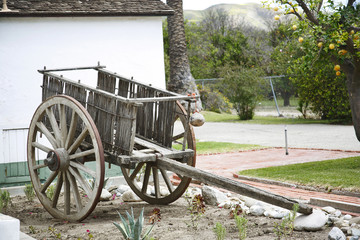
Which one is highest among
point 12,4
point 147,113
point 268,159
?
point 12,4

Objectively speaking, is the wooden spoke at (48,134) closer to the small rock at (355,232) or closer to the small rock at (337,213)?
the small rock at (337,213)

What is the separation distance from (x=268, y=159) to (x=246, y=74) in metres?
12.5

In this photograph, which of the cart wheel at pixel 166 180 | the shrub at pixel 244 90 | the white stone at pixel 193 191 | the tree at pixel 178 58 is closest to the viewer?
the cart wheel at pixel 166 180

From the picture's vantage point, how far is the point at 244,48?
37.4m

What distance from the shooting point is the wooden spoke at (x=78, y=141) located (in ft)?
20.4

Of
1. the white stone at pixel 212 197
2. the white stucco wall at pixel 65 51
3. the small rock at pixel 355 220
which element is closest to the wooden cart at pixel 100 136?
the white stone at pixel 212 197

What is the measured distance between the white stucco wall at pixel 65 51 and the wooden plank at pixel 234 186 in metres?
5.17

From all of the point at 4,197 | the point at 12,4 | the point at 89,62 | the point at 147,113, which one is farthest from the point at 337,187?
the point at 12,4

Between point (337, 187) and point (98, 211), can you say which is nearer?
point (98, 211)

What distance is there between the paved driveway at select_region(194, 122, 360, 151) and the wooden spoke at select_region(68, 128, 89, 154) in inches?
329

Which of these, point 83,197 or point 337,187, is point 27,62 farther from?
point 337,187

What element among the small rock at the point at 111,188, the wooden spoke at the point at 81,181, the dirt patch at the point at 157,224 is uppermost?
the wooden spoke at the point at 81,181

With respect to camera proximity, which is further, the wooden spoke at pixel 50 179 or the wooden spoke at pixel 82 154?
the wooden spoke at pixel 50 179

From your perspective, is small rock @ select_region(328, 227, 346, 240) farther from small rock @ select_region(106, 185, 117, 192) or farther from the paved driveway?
the paved driveway
